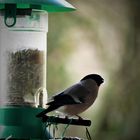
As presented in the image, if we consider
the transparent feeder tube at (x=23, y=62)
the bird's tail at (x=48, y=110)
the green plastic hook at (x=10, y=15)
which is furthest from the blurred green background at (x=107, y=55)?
the bird's tail at (x=48, y=110)

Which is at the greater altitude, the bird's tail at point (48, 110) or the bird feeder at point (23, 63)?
the bird feeder at point (23, 63)

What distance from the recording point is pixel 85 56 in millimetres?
12984

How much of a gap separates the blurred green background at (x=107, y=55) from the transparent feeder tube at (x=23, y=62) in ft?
13.6

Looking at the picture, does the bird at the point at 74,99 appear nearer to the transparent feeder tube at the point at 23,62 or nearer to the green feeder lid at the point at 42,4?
the transparent feeder tube at the point at 23,62

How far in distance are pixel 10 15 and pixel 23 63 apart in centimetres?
40

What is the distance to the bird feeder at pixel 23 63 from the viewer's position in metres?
8.34

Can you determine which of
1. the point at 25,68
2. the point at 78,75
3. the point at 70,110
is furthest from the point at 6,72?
the point at 78,75

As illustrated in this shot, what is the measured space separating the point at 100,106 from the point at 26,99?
4.64 meters

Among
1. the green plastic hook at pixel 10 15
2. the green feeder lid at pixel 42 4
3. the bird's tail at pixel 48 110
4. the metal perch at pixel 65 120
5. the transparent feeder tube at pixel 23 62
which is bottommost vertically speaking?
the metal perch at pixel 65 120

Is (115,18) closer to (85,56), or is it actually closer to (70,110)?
(85,56)

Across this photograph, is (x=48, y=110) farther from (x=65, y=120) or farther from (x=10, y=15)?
(x=10, y=15)

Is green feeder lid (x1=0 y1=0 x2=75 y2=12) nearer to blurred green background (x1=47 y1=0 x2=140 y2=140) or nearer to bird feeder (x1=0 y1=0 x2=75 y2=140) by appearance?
bird feeder (x1=0 y1=0 x2=75 y2=140)

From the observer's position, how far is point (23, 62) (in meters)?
8.49

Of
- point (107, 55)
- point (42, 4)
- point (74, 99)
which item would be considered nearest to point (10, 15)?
point (42, 4)
